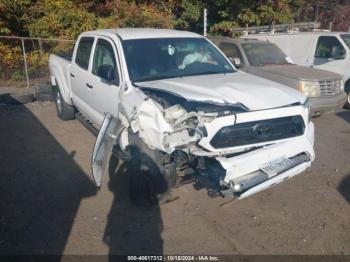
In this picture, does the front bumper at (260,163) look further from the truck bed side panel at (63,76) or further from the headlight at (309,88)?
the truck bed side panel at (63,76)

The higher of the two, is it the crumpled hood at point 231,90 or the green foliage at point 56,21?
the green foliage at point 56,21

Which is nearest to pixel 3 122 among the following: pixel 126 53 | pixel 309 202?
pixel 126 53

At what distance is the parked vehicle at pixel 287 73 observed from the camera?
725 cm

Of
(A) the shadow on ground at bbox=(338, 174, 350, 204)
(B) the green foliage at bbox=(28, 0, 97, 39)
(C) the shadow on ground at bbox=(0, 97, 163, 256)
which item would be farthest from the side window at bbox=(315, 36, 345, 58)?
(B) the green foliage at bbox=(28, 0, 97, 39)

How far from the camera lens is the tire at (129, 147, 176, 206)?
3814 mm

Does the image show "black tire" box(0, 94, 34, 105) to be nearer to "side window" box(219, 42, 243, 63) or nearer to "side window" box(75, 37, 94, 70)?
"side window" box(75, 37, 94, 70)

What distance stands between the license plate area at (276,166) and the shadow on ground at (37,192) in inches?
84.3

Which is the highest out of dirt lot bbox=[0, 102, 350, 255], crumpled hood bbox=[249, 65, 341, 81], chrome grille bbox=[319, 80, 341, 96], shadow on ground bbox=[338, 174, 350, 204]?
crumpled hood bbox=[249, 65, 341, 81]

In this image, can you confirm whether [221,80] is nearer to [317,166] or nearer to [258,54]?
[317,166]

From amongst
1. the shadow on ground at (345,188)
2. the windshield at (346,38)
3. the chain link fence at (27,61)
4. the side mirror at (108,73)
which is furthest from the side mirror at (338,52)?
the chain link fence at (27,61)

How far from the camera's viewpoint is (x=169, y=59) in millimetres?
4910

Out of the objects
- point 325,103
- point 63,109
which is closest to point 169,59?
point 63,109

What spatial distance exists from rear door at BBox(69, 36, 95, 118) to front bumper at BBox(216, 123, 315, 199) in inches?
117

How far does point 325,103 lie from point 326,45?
9.46 ft
